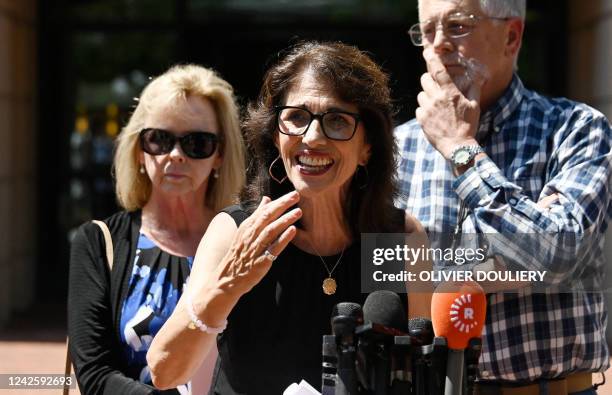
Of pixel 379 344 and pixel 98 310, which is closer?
pixel 379 344

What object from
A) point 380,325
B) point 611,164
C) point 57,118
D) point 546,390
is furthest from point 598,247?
point 57,118

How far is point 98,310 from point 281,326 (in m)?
1.14

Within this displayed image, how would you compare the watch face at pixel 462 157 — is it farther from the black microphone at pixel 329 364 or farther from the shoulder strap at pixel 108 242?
the shoulder strap at pixel 108 242

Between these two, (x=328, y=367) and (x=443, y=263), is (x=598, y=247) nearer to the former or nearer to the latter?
(x=443, y=263)

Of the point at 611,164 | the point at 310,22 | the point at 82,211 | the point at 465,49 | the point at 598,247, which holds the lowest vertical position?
the point at 82,211

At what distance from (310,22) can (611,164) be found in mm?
8590

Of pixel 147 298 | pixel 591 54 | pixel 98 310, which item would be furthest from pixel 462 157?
pixel 591 54

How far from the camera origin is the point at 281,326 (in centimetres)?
276

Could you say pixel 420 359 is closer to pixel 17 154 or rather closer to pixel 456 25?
pixel 456 25

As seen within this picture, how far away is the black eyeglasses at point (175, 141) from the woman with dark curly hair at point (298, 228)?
3.39ft

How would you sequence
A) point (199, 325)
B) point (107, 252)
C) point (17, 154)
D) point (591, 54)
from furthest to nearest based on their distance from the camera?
point (17, 154) → point (591, 54) → point (107, 252) → point (199, 325)

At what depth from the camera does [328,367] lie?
7.03 feet

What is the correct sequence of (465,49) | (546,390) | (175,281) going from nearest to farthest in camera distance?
(546,390), (465,49), (175,281)

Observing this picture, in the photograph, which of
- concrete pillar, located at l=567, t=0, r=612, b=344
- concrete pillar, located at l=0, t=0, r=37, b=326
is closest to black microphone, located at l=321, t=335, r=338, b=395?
concrete pillar, located at l=567, t=0, r=612, b=344
